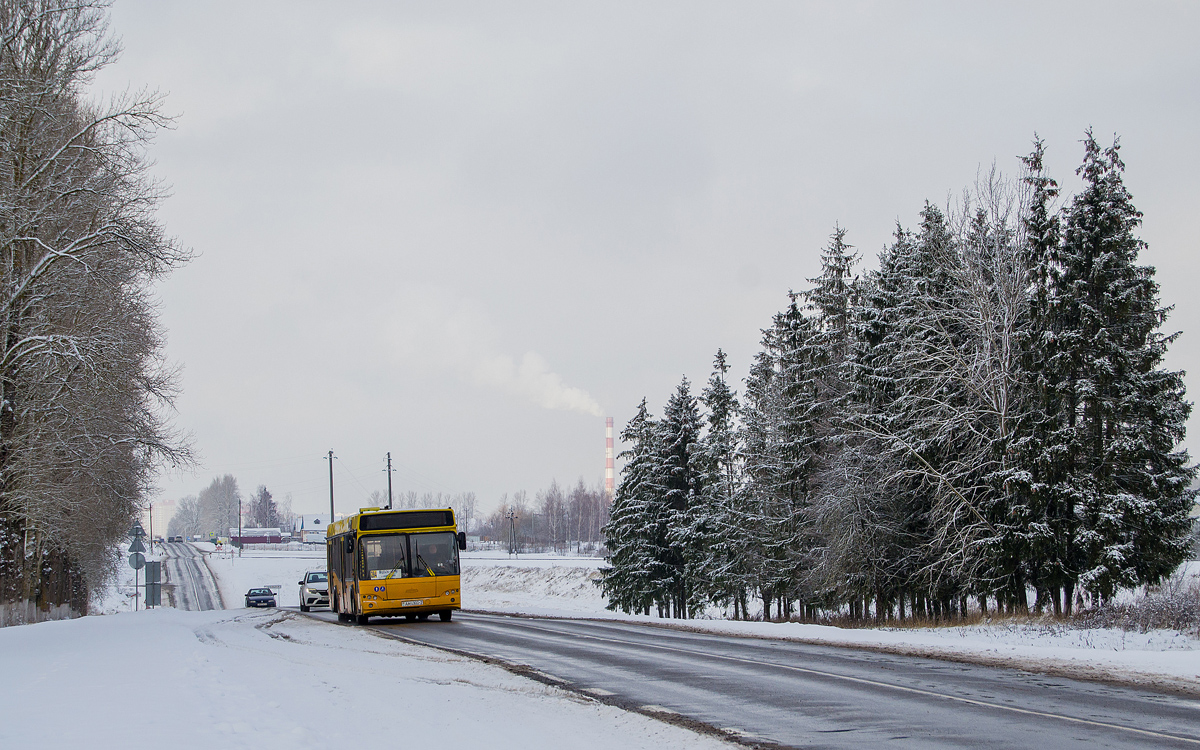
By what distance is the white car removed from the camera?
38.5 m

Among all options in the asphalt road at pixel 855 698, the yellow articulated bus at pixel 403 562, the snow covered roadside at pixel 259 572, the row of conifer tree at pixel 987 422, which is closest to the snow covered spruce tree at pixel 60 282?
the yellow articulated bus at pixel 403 562

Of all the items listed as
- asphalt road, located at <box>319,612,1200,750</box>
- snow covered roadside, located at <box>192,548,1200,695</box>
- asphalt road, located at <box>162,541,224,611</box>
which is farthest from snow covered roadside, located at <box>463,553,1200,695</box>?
asphalt road, located at <box>162,541,224,611</box>

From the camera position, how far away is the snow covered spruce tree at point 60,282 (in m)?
19.9

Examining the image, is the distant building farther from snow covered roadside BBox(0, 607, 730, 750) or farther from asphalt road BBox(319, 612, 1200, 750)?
asphalt road BBox(319, 612, 1200, 750)

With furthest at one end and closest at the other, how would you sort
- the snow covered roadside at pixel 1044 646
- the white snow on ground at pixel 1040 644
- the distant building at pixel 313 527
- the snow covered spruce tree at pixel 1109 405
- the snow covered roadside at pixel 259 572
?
the distant building at pixel 313 527, the snow covered roadside at pixel 259 572, the snow covered spruce tree at pixel 1109 405, the white snow on ground at pixel 1040 644, the snow covered roadside at pixel 1044 646

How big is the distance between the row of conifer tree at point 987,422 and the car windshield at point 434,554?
495 inches

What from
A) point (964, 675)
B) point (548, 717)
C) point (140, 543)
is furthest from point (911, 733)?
point (140, 543)

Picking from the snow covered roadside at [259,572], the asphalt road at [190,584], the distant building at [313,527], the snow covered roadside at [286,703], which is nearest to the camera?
the snow covered roadside at [286,703]

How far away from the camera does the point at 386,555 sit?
23.4 m

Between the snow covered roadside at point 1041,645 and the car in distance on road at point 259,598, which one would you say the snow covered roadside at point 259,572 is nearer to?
the car in distance on road at point 259,598

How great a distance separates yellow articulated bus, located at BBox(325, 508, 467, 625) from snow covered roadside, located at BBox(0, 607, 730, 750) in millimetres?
7124

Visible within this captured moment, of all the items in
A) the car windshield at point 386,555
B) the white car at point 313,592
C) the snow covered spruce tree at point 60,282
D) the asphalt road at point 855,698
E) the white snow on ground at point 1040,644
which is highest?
the snow covered spruce tree at point 60,282

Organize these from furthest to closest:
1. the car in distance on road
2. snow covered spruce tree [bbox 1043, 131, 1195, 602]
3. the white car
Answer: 1. the car in distance on road
2. the white car
3. snow covered spruce tree [bbox 1043, 131, 1195, 602]

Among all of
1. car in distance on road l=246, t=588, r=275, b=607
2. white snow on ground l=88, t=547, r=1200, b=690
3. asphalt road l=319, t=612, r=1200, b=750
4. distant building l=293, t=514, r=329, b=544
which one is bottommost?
distant building l=293, t=514, r=329, b=544
